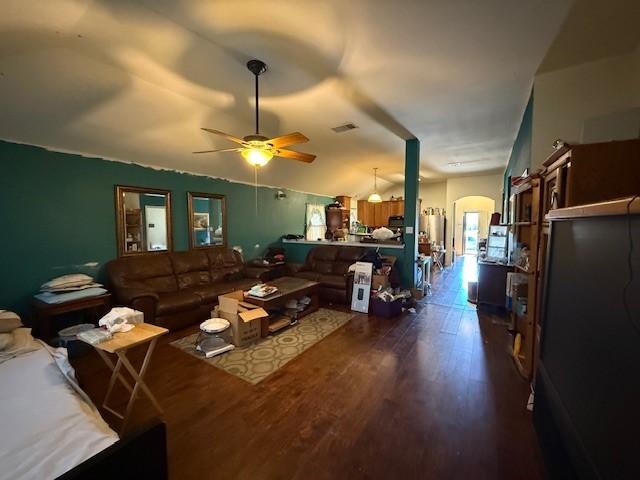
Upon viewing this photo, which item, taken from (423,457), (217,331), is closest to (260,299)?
(217,331)

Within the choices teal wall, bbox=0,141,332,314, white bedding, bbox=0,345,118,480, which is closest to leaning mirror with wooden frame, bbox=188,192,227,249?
teal wall, bbox=0,141,332,314

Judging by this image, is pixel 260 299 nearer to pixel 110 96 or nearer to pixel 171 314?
pixel 171 314

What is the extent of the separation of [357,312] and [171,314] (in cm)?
262

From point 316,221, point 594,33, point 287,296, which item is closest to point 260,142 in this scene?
point 287,296

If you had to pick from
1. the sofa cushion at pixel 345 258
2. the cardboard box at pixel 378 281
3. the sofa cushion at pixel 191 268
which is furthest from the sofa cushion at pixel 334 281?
the sofa cushion at pixel 191 268

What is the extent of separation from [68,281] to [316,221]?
17.9ft

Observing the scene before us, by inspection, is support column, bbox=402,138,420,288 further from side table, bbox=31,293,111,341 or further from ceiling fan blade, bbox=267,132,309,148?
side table, bbox=31,293,111,341

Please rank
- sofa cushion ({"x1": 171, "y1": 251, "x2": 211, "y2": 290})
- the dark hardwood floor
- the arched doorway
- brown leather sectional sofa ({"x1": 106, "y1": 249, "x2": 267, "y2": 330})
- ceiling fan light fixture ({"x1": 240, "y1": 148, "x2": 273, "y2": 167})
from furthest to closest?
the arched doorway, sofa cushion ({"x1": 171, "y1": 251, "x2": 211, "y2": 290}), brown leather sectional sofa ({"x1": 106, "y1": 249, "x2": 267, "y2": 330}), ceiling fan light fixture ({"x1": 240, "y1": 148, "x2": 273, "y2": 167}), the dark hardwood floor

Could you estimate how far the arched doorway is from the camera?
9.62 metres

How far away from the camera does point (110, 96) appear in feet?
9.32

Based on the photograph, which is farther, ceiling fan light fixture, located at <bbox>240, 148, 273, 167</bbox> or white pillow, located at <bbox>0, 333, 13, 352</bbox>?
ceiling fan light fixture, located at <bbox>240, 148, 273, 167</bbox>

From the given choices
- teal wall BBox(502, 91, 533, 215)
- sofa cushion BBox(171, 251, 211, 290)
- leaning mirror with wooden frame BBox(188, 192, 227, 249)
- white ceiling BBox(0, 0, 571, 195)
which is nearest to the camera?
white ceiling BBox(0, 0, 571, 195)

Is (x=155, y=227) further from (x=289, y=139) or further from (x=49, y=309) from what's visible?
(x=289, y=139)

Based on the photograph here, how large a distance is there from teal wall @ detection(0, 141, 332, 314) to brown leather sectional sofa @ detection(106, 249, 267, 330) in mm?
375
